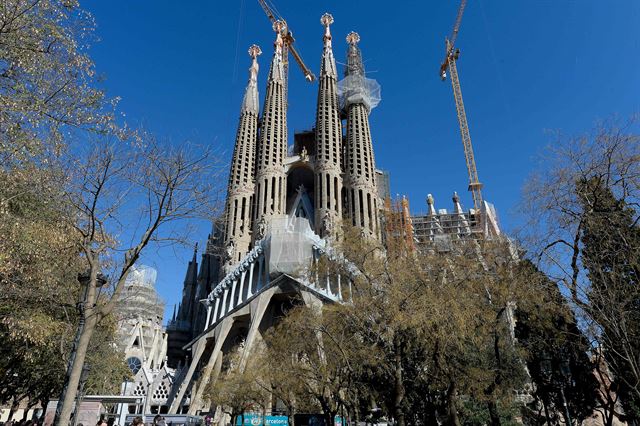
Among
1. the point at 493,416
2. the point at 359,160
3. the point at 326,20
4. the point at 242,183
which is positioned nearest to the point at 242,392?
the point at 493,416

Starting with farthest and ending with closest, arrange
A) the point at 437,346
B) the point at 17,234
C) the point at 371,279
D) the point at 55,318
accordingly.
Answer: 1. the point at 55,318
2. the point at 371,279
3. the point at 437,346
4. the point at 17,234

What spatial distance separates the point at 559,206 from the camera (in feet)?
27.6

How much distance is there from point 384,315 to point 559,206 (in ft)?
16.1

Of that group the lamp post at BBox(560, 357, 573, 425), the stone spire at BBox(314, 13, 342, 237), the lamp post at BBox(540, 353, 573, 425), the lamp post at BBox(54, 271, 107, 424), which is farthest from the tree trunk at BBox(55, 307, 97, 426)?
the stone spire at BBox(314, 13, 342, 237)

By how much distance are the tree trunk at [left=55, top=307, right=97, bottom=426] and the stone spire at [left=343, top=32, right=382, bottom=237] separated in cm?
3030

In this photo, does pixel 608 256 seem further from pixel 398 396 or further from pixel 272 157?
pixel 272 157

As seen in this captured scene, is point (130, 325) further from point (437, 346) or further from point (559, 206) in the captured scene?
point (559, 206)

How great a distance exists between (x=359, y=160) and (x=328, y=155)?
10.2 ft

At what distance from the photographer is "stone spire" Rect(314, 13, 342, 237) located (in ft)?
131

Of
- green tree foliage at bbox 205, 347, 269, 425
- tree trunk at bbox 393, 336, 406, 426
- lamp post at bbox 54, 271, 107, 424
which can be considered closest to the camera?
lamp post at bbox 54, 271, 107, 424

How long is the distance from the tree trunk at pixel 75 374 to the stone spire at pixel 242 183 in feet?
89.5

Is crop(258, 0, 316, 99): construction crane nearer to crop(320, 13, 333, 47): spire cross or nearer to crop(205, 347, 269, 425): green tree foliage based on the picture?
crop(320, 13, 333, 47): spire cross

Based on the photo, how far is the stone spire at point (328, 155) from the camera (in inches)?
1567

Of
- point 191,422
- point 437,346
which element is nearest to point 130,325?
point 191,422
